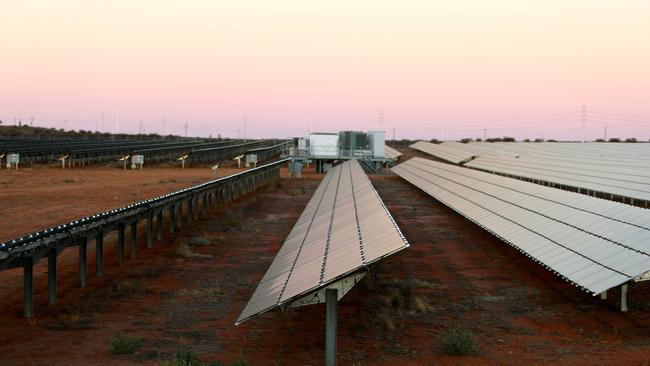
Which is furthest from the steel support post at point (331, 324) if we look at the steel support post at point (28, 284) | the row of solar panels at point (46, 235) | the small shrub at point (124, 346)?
the steel support post at point (28, 284)

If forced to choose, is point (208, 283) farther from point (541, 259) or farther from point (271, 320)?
point (541, 259)

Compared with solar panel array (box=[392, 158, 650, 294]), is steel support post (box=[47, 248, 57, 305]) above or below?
below

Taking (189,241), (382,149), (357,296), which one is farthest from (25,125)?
(357,296)

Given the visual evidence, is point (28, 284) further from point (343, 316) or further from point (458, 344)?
point (458, 344)

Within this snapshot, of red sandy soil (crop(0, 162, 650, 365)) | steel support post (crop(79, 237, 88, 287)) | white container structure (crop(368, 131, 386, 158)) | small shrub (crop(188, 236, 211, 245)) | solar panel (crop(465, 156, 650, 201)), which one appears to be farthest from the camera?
white container structure (crop(368, 131, 386, 158))

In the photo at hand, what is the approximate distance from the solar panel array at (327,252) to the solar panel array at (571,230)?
4.24m

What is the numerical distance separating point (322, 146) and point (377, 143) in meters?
6.66

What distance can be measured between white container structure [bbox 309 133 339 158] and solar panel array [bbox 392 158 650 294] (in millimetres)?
42834

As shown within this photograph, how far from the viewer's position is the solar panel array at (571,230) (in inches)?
521

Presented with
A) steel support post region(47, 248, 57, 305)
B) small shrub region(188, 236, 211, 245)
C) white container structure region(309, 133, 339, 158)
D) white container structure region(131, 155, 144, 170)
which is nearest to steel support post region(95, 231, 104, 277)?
steel support post region(47, 248, 57, 305)

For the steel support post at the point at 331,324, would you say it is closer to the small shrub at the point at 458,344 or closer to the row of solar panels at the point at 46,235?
the small shrub at the point at 458,344

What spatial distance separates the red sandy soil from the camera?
11.2m

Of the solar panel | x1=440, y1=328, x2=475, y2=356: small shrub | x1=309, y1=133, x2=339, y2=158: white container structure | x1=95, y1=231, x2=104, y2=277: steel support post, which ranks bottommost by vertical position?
x1=440, y1=328, x2=475, y2=356: small shrub

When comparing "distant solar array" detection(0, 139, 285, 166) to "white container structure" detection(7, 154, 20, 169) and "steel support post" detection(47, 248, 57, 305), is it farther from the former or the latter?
"steel support post" detection(47, 248, 57, 305)
